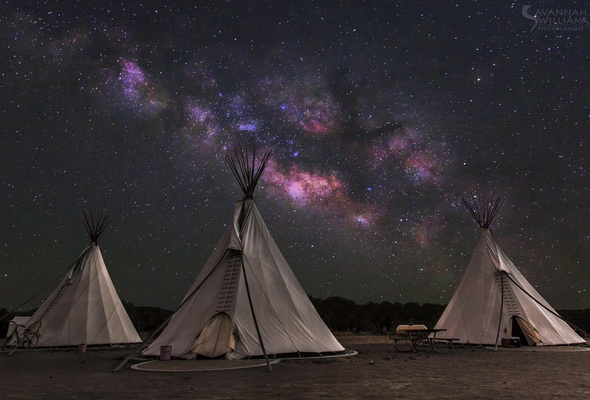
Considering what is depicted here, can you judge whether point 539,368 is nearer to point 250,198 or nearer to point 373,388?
point 373,388

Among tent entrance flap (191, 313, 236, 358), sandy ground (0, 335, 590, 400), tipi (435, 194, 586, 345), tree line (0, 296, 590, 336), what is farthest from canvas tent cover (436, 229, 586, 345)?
tree line (0, 296, 590, 336)

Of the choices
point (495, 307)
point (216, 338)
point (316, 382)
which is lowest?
point (316, 382)

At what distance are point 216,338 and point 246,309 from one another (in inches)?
37.0

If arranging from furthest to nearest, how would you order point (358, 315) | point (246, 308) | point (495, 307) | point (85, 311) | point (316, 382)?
point (358, 315) < point (85, 311) < point (495, 307) < point (246, 308) < point (316, 382)

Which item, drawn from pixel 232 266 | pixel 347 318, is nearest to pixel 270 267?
pixel 232 266

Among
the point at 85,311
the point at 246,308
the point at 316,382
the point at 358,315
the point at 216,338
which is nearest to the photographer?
the point at 316,382

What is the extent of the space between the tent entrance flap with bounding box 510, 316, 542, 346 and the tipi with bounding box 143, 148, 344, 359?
779cm

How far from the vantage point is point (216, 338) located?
34.5ft

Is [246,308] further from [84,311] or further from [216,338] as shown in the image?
[84,311]

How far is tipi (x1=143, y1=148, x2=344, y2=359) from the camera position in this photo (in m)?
10.4

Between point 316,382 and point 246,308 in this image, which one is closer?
point 316,382

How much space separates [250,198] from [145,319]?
25.8 meters

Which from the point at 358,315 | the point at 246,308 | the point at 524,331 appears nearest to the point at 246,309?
the point at 246,308

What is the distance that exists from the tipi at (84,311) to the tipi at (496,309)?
12.3m
